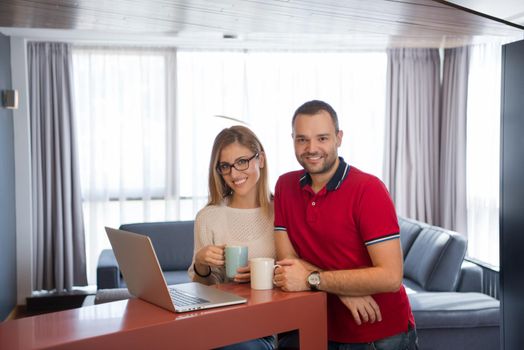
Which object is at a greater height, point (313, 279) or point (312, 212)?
point (312, 212)

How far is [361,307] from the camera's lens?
2.06m

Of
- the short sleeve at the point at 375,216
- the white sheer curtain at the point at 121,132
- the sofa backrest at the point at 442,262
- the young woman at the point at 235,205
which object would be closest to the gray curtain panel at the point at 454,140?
the sofa backrest at the point at 442,262

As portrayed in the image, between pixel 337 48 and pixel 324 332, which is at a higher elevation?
pixel 337 48

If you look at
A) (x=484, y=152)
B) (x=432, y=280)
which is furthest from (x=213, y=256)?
(x=484, y=152)

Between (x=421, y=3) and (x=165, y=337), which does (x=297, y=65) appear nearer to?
(x=421, y=3)

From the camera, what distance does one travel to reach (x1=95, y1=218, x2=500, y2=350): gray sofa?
362 cm

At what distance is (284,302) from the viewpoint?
6.20 ft

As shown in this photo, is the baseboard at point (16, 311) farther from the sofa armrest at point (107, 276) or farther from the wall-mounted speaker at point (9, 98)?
the wall-mounted speaker at point (9, 98)

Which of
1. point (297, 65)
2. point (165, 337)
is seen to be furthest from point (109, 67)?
point (165, 337)

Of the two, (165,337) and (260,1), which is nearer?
(165,337)

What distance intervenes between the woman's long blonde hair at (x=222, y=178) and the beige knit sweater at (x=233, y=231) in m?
0.04

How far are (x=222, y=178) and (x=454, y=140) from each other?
414 cm

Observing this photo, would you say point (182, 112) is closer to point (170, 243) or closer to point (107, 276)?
point (170, 243)

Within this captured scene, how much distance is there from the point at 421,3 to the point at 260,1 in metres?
0.75
